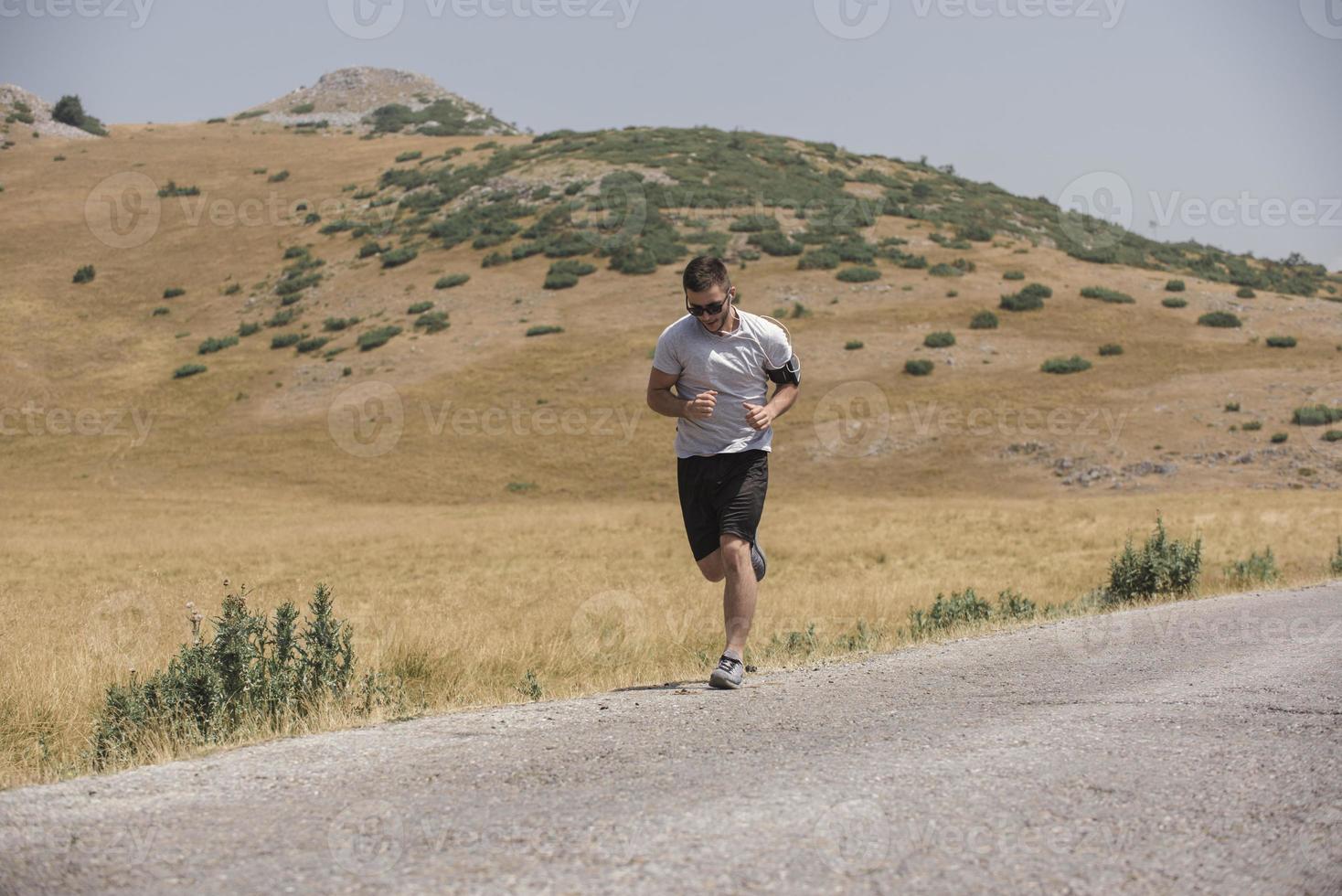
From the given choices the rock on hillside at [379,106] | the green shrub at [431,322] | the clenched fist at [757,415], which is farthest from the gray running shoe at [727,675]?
the rock on hillside at [379,106]

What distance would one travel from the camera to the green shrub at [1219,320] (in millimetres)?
54875

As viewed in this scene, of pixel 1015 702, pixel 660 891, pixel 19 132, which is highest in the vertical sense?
pixel 19 132

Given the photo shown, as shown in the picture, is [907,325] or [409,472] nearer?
[409,472]

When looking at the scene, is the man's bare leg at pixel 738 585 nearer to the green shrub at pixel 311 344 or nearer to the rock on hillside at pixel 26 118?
the green shrub at pixel 311 344

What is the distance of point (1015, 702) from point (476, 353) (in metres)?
49.9

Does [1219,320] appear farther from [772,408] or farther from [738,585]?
[738,585]

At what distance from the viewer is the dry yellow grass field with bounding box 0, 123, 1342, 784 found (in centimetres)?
1209

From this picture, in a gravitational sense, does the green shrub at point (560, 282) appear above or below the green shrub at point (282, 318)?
above

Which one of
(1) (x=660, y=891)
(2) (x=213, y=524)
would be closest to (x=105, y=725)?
(1) (x=660, y=891)

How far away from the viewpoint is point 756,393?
6879 mm

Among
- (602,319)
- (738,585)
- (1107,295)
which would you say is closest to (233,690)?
(738,585)

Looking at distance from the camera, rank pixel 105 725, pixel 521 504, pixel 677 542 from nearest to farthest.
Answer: pixel 105 725 → pixel 677 542 → pixel 521 504

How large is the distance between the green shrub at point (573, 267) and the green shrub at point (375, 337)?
9974 millimetres

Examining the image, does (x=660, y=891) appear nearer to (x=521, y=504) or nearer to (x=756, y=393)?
(x=756, y=393)
